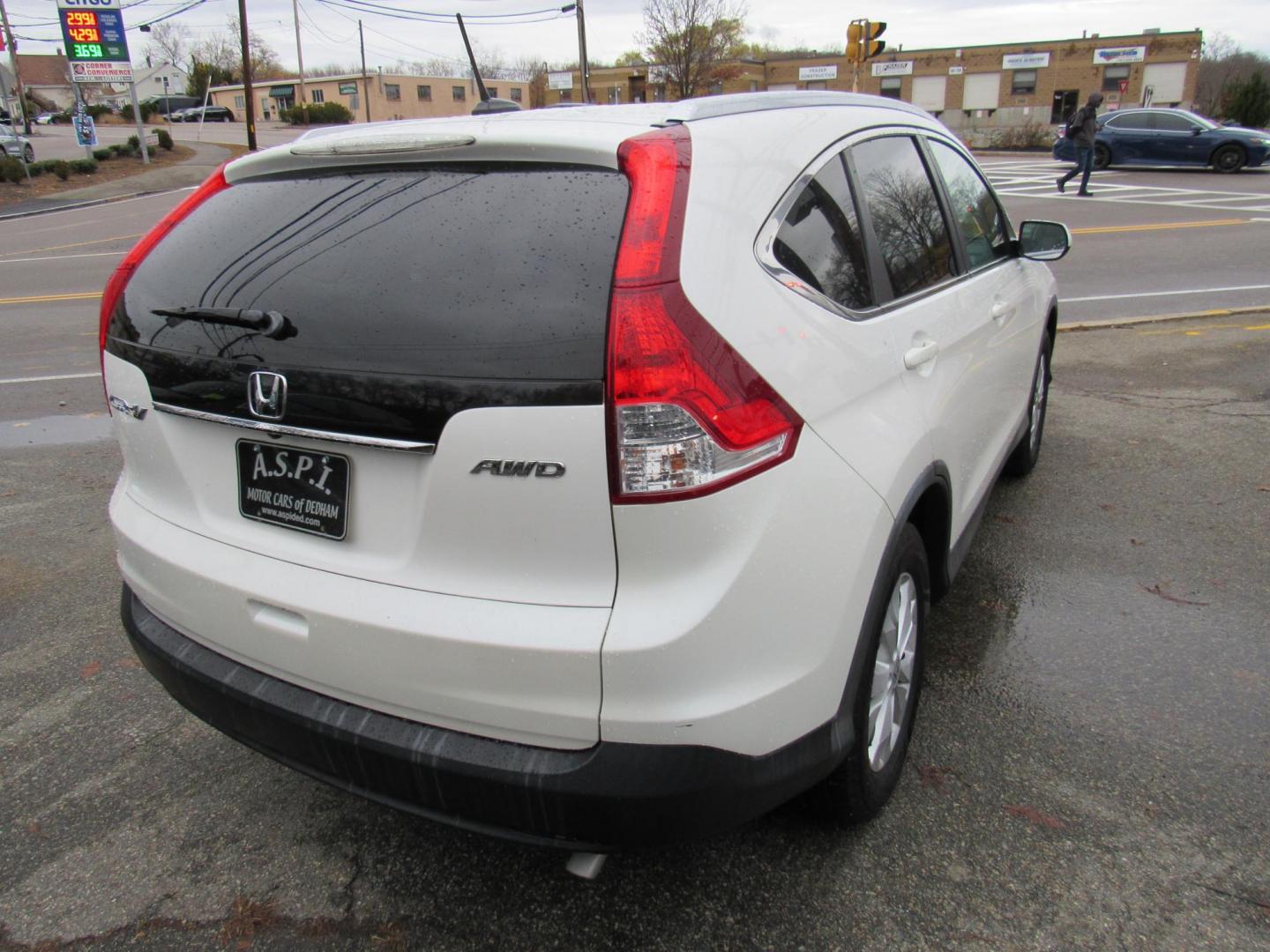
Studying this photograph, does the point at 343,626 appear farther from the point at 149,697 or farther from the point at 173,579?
the point at 149,697

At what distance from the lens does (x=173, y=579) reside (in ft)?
7.28

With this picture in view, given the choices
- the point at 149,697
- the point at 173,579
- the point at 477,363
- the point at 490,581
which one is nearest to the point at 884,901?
the point at 490,581

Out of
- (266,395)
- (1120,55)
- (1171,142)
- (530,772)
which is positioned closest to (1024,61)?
(1120,55)

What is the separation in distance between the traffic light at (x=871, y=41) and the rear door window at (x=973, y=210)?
51.2 feet

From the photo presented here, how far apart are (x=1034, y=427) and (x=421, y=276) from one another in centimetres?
389

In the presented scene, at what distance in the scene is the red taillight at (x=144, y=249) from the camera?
2.41 meters

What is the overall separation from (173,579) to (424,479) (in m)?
0.82

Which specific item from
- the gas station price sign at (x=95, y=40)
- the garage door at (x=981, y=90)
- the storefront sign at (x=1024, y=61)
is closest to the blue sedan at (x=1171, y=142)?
the gas station price sign at (x=95, y=40)

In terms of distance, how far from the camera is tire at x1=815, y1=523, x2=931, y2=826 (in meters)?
2.16

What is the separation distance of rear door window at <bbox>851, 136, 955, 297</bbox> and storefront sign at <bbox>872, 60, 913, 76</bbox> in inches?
3034

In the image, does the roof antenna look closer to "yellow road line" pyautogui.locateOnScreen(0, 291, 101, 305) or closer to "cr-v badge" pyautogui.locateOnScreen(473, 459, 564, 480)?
"cr-v badge" pyautogui.locateOnScreen(473, 459, 564, 480)

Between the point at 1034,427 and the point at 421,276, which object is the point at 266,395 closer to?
the point at 421,276

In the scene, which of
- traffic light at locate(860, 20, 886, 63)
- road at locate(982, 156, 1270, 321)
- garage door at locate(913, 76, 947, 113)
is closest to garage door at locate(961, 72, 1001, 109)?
garage door at locate(913, 76, 947, 113)

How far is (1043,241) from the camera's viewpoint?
4.01m
